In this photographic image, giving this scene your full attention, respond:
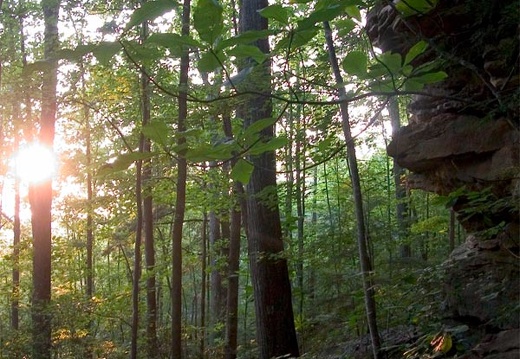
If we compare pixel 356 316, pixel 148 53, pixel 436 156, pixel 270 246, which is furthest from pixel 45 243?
pixel 148 53

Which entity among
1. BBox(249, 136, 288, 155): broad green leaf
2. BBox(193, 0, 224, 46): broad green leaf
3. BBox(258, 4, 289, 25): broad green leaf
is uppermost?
BBox(258, 4, 289, 25): broad green leaf

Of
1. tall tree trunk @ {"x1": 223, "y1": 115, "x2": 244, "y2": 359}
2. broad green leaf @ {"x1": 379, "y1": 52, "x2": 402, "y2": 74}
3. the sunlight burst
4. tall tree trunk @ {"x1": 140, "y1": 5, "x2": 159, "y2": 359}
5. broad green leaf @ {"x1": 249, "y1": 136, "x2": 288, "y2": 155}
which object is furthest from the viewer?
the sunlight burst

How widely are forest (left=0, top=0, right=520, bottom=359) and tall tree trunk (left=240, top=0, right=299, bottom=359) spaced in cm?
3

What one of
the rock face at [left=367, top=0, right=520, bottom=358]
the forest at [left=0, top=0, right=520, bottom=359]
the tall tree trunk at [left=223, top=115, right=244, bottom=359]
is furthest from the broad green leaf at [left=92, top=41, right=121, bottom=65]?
the tall tree trunk at [left=223, top=115, right=244, bottom=359]

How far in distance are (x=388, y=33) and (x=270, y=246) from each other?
317 cm

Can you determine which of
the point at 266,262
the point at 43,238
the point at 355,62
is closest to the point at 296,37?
the point at 355,62

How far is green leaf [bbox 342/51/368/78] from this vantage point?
1.19m

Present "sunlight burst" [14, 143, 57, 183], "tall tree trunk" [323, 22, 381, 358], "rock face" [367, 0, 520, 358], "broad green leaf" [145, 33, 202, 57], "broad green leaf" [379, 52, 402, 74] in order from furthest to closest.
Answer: "sunlight burst" [14, 143, 57, 183]
"tall tree trunk" [323, 22, 381, 358]
"rock face" [367, 0, 520, 358]
"broad green leaf" [379, 52, 402, 74]
"broad green leaf" [145, 33, 202, 57]

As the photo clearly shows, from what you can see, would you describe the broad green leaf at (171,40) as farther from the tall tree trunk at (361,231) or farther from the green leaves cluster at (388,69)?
the tall tree trunk at (361,231)

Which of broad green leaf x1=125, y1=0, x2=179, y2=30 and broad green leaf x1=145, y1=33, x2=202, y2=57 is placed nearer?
broad green leaf x1=125, y1=0, x2=179, y2=30

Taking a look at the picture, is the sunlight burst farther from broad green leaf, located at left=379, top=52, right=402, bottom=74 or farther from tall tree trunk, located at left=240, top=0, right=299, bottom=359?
broad green leaf, located at left=379, top=52, right=402, bottom=74

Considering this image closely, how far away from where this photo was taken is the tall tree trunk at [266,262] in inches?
239

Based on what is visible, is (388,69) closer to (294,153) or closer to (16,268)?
(294,153)

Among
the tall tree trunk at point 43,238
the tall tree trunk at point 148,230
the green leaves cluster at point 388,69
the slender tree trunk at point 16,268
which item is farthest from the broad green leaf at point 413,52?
the slender tree trunk at point 16,268
